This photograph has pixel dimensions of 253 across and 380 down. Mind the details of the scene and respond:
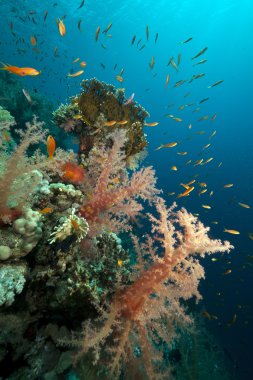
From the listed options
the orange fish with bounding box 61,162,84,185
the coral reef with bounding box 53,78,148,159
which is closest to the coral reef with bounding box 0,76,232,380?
the orange fish with bounding box 61,162,84,185

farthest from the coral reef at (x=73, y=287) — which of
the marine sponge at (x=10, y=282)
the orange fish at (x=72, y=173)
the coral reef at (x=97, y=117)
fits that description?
the coral reef at (x=97, y=117)

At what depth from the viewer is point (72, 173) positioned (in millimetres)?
4477

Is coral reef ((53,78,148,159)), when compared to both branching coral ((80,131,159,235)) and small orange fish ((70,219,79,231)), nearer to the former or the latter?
branching coral ((80,131,159,235))

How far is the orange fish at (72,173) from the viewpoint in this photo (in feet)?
14.6

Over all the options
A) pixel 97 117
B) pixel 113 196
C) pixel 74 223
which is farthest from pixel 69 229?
pixel 97 117

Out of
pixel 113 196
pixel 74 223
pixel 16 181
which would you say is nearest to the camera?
pixel 16 181

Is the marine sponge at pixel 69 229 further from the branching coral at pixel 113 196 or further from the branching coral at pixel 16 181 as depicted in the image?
the branching coral at pixel 16 181

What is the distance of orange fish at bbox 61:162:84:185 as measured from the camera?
14.6ft

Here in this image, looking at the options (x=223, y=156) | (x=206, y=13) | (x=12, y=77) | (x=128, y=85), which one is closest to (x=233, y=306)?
(x=12, y=77)

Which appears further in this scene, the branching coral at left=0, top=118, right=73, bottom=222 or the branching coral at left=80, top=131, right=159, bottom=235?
the branching coral at left=80, top=131, right=159, bottom=235

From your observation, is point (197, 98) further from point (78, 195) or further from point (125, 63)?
point (78, 195)

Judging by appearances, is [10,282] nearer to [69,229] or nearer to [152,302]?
[69,229]

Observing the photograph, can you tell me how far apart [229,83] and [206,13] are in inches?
1592

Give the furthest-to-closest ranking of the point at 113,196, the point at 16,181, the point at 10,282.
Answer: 1. the point at 113,196
2. the point at 16,181
3. the point at 10,282
